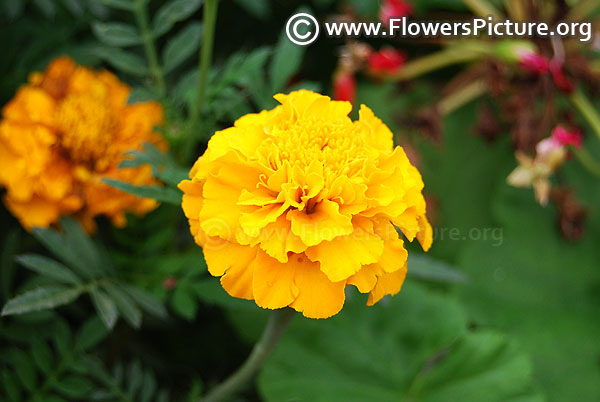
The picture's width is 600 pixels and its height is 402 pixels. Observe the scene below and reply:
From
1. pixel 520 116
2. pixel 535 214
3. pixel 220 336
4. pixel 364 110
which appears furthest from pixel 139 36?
pixel 535 214

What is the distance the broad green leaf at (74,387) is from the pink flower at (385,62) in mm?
706

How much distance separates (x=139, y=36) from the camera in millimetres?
735

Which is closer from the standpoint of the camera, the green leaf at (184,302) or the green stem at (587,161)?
the green leaf at (184,302)

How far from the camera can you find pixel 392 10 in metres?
1.12

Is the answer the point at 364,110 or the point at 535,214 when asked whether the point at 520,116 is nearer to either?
the point at 535,214

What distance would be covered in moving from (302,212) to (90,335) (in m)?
0.36

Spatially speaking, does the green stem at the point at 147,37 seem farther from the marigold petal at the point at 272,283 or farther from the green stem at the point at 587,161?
the green stem at the point at 587,161

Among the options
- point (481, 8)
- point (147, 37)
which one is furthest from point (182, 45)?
point (481, 8)

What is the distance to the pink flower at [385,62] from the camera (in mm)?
1119

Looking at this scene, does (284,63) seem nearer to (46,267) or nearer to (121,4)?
(121,4)

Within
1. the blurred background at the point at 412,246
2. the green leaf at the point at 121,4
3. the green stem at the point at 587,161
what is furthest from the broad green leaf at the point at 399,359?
the green leaf at the point at 121,4

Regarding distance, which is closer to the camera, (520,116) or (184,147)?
(184,147)

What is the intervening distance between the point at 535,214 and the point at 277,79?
1.90 ft

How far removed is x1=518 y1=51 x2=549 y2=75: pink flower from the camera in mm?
1027
